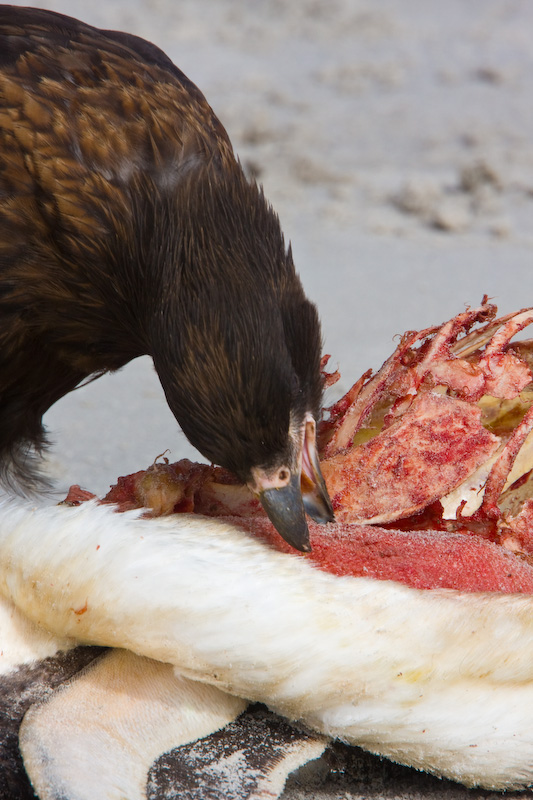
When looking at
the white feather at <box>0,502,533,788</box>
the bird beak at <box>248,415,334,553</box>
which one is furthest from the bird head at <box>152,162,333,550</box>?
the white feather at <box>0,502,533,788</box>

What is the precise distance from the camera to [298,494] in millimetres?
1521

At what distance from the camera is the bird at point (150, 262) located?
1.56 m

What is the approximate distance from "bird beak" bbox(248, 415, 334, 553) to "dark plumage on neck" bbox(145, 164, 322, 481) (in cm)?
2

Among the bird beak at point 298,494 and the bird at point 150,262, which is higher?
the bird at point 150,262

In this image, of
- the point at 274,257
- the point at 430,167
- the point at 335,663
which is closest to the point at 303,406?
the point at 274,257

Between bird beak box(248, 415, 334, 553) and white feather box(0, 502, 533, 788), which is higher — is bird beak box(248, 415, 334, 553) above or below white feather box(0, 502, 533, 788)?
above

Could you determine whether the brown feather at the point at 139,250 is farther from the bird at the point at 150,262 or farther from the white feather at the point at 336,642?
the white feather at the point at 336,642

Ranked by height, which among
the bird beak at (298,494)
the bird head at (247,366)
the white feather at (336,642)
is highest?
the bird head at (247,366)

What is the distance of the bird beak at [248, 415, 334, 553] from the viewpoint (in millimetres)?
1464

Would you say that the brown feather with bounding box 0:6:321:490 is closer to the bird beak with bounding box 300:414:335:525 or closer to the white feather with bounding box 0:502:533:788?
the bird beak with bounding box 300:414:335:525

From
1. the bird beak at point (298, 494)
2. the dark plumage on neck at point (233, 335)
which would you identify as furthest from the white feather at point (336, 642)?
the dark plumage on neck at point (233, 335)

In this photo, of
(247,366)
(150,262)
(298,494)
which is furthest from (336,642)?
(150,262)

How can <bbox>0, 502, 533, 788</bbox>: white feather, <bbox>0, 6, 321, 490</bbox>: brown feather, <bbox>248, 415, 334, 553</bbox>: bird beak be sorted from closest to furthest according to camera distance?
1. <bbox>0, 502, 533, 788</bbox>: white feather
2. <bbox>248, 415, 334, 553</bbox>: bird beak
3. <bbox>0, 6, 321, 490</bbox>: brown feather

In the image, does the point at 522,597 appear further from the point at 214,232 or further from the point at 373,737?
the point at 214,232
